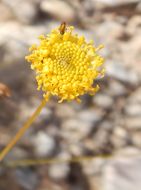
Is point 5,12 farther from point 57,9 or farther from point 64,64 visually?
point 64,64

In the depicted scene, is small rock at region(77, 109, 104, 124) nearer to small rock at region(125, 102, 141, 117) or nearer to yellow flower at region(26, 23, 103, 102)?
small rock at region(125, 102, 141, 117)

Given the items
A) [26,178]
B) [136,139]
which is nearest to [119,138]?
[136,139]

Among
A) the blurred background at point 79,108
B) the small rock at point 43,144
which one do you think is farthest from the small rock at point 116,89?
the small rock at point 43,144

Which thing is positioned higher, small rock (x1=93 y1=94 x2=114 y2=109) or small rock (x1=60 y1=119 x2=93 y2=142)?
small rock (x1=93 y1=94 x2=114 y2=109)

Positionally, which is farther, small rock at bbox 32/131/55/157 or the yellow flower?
small rock at bbox 32/131/55/157

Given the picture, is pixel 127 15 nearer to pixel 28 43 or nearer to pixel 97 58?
pixel 28 43

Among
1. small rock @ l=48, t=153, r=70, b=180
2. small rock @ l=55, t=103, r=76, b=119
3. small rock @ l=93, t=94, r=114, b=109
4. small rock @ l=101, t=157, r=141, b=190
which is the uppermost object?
small rock @ l=93, t=94, r=114, b=109

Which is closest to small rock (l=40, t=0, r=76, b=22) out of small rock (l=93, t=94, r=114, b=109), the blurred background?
the blurred background

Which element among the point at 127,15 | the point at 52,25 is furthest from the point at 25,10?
the point at 127,15

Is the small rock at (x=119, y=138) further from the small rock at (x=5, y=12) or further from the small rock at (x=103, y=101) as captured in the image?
the small rock at (x=5, y=12)
